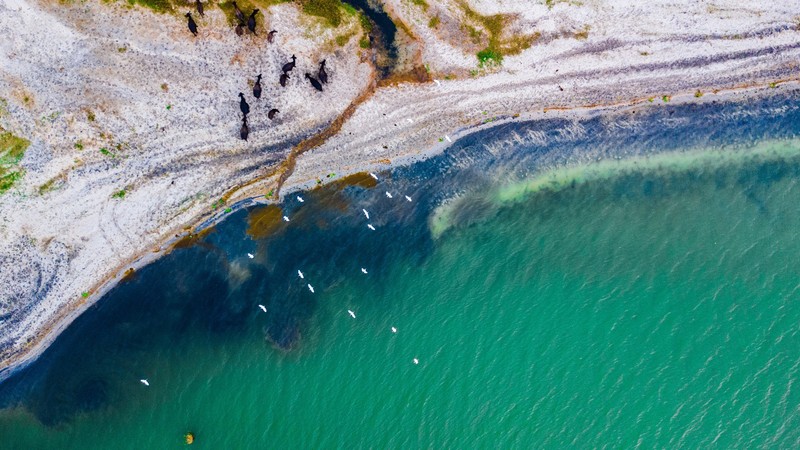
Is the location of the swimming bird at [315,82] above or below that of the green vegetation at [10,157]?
above

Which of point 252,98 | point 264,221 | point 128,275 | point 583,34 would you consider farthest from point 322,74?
point 128,275

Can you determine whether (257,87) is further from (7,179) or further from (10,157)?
(7,179)

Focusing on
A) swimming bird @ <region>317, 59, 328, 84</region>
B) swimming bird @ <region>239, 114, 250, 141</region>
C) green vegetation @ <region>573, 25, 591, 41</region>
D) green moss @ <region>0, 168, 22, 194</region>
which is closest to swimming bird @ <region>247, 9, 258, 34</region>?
swimming bird @ <region>317, 59, 328, 84</region>

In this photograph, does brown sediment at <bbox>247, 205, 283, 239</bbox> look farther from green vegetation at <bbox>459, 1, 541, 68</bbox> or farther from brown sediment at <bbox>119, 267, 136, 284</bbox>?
green vegetation at <bbox>459, 1, 541, 68</bbox>

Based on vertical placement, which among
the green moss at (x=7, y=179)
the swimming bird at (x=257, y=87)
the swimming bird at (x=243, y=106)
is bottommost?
the green moss at (x=7, y=179)

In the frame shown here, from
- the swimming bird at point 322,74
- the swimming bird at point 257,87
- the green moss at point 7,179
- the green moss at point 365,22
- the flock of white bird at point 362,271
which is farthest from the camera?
the flock of white bird at point 362,271

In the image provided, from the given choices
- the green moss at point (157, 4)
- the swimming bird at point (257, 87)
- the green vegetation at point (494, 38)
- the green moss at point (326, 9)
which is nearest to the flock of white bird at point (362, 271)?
the green vegetation at point (494, 38)

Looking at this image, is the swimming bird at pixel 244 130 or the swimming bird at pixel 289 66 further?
the swimming bird at pixel 244 130

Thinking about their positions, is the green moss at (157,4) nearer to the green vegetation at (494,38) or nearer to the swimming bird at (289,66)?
the swimming bird at (289,66)
